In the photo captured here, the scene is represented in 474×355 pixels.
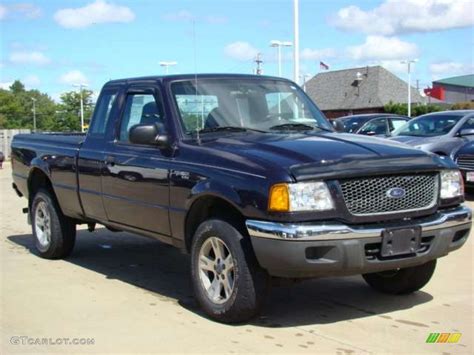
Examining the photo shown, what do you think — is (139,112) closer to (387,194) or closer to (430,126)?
(387,194)

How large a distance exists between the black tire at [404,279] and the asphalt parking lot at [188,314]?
9 centimetres

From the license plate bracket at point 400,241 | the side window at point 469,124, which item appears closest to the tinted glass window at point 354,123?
the side window at point 469,124

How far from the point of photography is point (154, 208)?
5.74 meters

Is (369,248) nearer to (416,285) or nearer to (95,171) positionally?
(416,285)

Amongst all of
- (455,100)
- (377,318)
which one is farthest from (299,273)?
(455,100)

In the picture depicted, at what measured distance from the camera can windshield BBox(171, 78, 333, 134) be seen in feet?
19.0

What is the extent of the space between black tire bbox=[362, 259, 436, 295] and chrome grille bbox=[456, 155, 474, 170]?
268 inches

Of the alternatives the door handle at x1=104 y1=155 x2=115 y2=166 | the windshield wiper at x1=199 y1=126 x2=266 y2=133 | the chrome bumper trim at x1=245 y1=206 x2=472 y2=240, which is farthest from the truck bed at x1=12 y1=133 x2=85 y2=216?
the chrome bumper trim at x1=245 y1=206 x2=472 y2=240

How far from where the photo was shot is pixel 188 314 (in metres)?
5.33

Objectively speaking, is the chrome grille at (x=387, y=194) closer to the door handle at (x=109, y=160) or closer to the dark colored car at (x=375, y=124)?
the door handle at (x=109, y=160)

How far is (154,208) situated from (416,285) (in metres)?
2.37

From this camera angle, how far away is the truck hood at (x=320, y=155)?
463 cm

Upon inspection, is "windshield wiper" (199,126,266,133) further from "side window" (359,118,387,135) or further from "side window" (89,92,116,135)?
"side window" (359,118,387,135)

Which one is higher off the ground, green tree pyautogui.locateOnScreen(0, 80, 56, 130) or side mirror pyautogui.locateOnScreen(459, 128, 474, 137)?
green tree pyautogui.locateOnScreen(0, 80, 56, 130)
